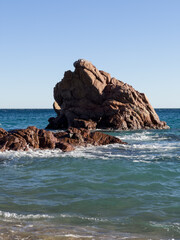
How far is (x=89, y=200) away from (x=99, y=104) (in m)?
38.0

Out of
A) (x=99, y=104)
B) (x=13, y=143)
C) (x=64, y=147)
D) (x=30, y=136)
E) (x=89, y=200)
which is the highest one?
(x=99, y=104)

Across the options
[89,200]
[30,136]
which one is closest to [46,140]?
[30,136]

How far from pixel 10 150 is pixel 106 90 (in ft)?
99.1

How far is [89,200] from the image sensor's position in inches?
338

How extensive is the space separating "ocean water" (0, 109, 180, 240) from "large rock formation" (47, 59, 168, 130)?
2792 centimetres

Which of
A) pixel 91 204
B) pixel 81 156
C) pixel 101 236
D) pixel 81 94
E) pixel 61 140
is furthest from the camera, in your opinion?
pixel 81 94

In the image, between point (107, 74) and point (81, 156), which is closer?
point (81, 156)

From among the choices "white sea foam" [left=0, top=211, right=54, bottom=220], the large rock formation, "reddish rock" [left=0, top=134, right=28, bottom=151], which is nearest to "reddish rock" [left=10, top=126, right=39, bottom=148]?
"reddish rock" [left=0, top=134, right=28, bottom=151]

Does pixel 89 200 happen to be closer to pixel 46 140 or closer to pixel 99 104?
pixel 46 140

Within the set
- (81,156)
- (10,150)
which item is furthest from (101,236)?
(10,150)

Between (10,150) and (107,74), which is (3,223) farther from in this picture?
(107,74)

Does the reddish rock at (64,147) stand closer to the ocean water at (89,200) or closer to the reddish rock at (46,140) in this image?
the reddish rock at (46,140)

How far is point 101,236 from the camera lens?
6.20 m

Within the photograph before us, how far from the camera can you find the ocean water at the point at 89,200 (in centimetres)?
651
